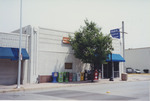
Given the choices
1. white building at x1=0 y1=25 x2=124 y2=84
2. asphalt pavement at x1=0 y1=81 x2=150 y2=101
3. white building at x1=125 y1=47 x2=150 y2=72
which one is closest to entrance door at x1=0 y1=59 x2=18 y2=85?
white building at x1=0 y1=25 x2=124 y2=84

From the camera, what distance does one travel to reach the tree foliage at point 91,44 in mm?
22062

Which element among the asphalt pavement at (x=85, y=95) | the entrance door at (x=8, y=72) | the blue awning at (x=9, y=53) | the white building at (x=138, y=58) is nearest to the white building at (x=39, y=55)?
the entrance door at (x=8, y=72)

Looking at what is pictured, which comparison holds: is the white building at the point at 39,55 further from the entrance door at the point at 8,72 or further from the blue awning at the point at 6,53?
the blue awning at the point at 6,53

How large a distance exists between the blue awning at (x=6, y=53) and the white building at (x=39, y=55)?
0.61 metres

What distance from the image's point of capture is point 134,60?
176 feet

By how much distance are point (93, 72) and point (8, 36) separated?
10.9 m

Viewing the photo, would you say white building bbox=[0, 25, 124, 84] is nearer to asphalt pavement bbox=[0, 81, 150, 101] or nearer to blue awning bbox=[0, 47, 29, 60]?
blue awning bbox=[0, 47, 29, 60]

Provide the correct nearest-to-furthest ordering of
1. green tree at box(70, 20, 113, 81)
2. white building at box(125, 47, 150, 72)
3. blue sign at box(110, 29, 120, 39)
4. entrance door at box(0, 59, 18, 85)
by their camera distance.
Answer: entrance door at box(0, 59, 18, 85) → green tree at box(70, 20, 113, 81) → blue sign at box(110, 29, 120, 39) → white building at box(125, 47, 150, 72)

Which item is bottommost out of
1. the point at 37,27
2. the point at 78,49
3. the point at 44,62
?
the point at 44,62

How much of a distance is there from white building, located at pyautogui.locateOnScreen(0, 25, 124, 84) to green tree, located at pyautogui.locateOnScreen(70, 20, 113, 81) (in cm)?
199

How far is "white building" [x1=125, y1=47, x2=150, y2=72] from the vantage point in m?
51.0

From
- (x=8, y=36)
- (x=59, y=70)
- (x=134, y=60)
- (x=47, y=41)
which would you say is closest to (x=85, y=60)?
(x=59, y=70)

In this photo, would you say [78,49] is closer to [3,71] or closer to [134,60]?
[3,71]

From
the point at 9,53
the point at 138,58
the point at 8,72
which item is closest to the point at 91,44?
the point at 9,53
